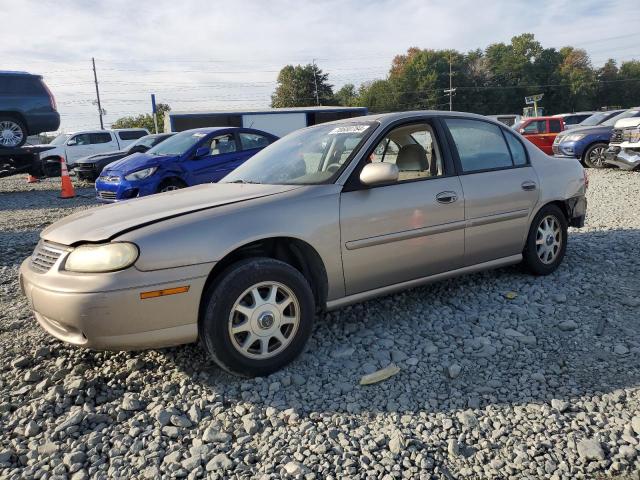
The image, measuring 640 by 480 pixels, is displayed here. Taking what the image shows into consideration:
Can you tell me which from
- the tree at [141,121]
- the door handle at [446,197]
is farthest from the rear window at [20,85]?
the tree at [141,121]

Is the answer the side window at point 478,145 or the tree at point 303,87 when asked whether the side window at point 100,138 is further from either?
the tree at point 303,87

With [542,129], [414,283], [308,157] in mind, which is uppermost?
[542,129]

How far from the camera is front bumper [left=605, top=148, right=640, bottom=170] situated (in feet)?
37.9

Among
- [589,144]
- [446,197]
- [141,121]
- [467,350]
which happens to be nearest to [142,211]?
[446,197]

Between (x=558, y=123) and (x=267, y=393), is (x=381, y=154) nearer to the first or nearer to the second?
(x=267, y=393)

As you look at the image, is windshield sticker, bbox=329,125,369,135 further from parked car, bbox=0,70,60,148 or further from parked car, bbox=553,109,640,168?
parked car, bbox=0,70,60,148

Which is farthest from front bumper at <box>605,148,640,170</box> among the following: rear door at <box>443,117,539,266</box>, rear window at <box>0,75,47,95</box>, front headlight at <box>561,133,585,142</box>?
rear window at <box>0,75,47,95</box>

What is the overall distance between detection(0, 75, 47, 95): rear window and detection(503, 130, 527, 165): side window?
13011 millimetres

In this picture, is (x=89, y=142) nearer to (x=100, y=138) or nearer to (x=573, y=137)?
(x=100, y=138)

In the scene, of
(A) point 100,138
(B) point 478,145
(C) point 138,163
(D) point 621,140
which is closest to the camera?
(B) point 478,145

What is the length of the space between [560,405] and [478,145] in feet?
7.44

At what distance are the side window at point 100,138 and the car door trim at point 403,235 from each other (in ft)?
61.1

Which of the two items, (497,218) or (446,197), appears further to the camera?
(497,218)

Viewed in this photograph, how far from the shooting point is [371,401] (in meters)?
2.81
